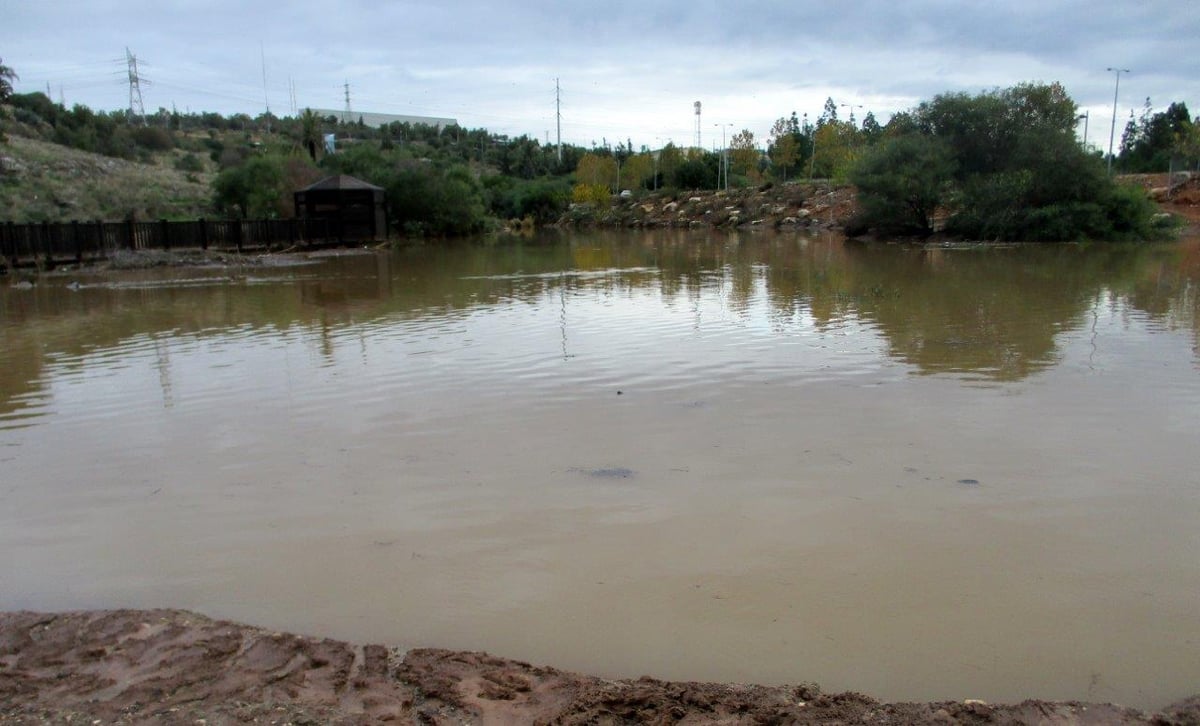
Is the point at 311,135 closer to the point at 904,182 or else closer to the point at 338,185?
the point at 338,185

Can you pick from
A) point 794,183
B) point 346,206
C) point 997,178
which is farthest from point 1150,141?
point 346,206

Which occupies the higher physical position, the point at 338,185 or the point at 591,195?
the point at 591,195

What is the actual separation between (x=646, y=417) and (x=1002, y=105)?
40.8m

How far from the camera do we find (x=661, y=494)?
6.11 metres

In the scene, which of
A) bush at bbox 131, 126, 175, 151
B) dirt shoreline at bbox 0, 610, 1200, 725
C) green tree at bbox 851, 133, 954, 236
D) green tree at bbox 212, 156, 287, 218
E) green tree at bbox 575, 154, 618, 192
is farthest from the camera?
green tree at bbox 575, 154, 618, 192

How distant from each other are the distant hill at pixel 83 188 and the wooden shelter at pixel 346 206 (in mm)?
6563

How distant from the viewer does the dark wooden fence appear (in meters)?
26.3

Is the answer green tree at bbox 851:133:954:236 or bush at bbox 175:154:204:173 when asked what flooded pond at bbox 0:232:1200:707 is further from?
bush at bbox 175:154:204:173

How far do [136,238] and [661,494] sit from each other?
30.1m

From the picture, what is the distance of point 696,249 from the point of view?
39.6 metres

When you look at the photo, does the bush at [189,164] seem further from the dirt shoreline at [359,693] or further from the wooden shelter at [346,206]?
the dirt shoreline at [359,693]

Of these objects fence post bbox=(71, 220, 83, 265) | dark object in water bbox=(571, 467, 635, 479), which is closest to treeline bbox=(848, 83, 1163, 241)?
fence post bbox=(71, 220, 83, 265)

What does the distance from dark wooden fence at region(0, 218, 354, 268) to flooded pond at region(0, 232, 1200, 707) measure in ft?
52.7

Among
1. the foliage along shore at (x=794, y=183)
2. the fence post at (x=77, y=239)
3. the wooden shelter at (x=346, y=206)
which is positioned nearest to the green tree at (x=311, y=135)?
the foliage along shore at (x=794, y=183)
